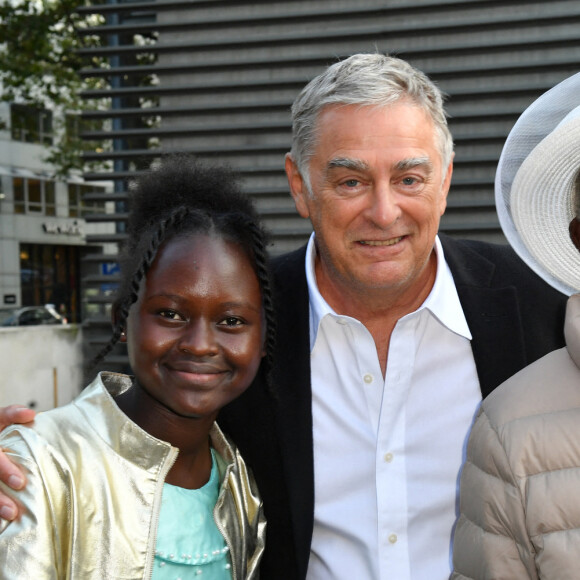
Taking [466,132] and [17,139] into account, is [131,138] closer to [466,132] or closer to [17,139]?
[466,132]

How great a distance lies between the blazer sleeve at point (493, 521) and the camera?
169cm

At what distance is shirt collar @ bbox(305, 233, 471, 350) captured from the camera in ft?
8.57

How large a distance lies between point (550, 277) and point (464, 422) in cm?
69

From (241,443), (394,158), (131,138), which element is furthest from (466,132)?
(241,443)

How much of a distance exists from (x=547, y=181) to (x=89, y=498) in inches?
50.3

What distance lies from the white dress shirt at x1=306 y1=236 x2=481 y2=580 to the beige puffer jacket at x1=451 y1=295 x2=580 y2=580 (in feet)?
2.10

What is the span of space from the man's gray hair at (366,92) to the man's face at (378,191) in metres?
0.03

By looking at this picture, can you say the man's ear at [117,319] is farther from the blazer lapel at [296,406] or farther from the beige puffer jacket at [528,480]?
the beige puffer jacket at [528,480]

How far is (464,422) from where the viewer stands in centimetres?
255

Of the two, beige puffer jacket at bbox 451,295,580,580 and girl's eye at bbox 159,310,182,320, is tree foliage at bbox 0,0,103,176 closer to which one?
girl's eye at bbox 159,310,182,320

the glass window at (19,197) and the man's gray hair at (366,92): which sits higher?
the man's gray hair at (366,92)

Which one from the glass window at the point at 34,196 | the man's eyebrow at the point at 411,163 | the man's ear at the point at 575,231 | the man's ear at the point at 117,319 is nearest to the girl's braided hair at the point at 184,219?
the man's ear at the point at 117,319

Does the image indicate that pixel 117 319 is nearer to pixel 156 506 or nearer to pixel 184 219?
pixel 184 219

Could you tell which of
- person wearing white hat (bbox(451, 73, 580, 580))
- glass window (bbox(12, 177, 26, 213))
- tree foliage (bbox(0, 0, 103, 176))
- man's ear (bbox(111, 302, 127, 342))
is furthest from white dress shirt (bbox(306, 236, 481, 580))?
glass window (bbox(12, 177, 26, 213))
